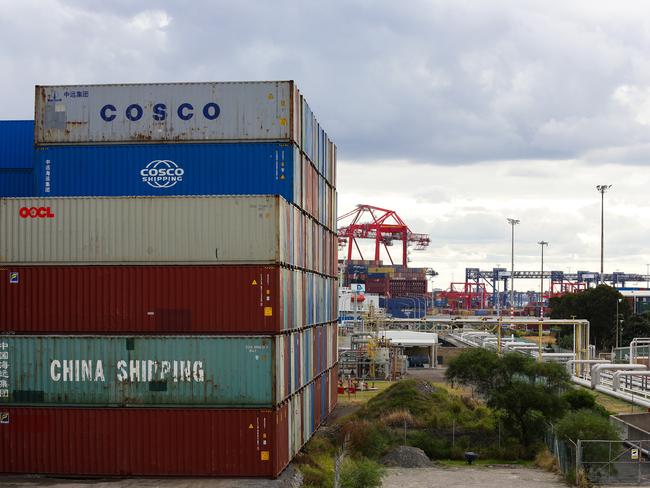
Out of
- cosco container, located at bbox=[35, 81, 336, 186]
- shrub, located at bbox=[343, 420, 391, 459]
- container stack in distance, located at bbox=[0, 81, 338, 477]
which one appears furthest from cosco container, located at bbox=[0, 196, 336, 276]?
shrub, located at bbox=[343, 420, 391, 459]

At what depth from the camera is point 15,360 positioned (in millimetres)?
27938

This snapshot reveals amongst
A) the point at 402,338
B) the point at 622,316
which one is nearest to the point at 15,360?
the point at 402,338

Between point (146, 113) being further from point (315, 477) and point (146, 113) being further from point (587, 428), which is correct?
point (587, 428)

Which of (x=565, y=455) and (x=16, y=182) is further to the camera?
(x=16, y=182)

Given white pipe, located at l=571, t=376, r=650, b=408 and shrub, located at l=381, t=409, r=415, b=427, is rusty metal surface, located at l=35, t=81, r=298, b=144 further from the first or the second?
white pipe, located at l=571, t=376, r=650, b=408

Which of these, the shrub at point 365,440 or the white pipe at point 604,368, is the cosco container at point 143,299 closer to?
the shrub at point 365,440

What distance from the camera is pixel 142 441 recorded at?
27.3 m

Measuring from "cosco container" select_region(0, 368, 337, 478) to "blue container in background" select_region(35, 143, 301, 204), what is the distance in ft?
27.5

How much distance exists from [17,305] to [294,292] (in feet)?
28.6

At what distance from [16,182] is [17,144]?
151 centimetres

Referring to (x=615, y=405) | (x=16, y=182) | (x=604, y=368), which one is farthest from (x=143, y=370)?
(x=604, y=368)

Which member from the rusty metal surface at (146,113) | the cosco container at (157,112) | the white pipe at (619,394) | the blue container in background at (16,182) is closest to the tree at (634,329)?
the white pipe at (619,394)

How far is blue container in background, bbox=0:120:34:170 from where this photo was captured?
35656mm

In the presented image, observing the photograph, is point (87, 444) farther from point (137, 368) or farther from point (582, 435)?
point (582, 435)
